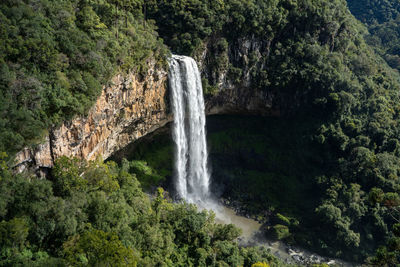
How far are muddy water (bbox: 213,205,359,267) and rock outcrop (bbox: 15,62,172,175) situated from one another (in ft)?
34.2

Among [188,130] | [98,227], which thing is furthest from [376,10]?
[98,227]

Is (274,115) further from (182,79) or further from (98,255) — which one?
(98,255)

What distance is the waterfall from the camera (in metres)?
29.4

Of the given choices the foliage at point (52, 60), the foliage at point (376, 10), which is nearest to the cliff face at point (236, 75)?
the foliage at point (52, 60)

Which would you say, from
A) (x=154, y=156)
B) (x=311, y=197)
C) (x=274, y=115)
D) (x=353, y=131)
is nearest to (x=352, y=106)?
(x=353, y=131)

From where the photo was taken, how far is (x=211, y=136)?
37094 millimetres

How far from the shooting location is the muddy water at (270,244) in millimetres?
28078

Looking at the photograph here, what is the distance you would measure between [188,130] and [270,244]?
39.0 ft

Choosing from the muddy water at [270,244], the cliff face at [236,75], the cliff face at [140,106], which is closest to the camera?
the cliff face at [140,106]

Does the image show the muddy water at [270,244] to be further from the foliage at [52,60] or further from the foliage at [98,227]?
the foliage at [52,60]

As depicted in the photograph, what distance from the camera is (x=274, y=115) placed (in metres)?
39.2

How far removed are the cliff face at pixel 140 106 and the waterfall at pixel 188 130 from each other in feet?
3.33

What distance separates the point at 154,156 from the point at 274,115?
47.6ft

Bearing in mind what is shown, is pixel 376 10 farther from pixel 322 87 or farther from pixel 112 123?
pixel 112 123
